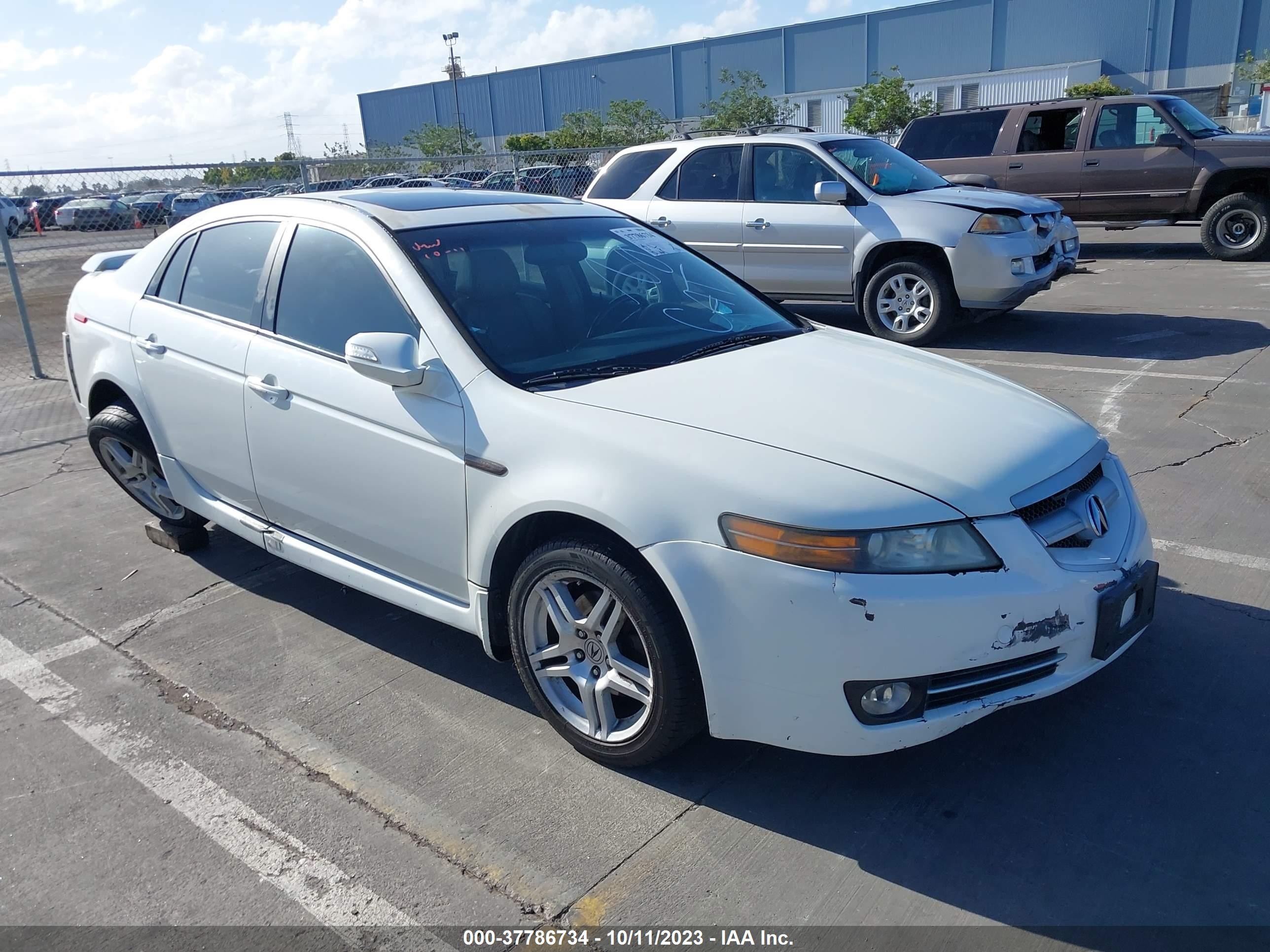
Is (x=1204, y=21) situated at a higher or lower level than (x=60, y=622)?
higher

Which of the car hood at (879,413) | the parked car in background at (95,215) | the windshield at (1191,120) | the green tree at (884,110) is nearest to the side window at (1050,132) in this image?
the windshield at (1191,120)

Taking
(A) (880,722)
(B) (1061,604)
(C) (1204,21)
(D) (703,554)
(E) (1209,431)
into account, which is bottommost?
(E) (1209,431)

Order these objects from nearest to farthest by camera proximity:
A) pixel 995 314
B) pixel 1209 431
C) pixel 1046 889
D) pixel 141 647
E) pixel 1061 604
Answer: pixel 1046 889 → pixel 1061 604 → pixel 141 647 → pixel 1209 431 → pixel 995 314

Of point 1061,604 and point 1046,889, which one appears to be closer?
point 1046,889

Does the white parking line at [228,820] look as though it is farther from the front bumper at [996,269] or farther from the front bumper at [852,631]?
the front bumper at [996,269]

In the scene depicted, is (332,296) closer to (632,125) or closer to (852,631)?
(852,631)

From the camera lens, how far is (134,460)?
507 cm

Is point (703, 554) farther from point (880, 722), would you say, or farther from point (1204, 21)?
point (1204, 21)

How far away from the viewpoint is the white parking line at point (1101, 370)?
23.9ft

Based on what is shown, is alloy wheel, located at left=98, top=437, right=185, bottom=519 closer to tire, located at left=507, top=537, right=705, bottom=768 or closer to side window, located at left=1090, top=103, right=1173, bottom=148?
tire, located at left=507, top=537, right=705, bottom=768

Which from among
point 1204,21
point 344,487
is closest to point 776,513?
point 344,487

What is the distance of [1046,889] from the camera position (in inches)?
100

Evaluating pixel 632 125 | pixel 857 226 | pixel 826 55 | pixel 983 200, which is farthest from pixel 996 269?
pixel 826 55

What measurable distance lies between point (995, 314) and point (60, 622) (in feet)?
28.8
